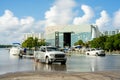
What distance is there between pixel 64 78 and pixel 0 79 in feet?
10.2

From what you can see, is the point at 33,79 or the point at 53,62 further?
the point at 53,62

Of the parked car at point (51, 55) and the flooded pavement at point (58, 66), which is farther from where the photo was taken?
the parked car at point (51, 55)

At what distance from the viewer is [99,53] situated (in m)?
71.1

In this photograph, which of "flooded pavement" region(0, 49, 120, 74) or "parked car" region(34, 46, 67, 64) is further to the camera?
"parked car" region(34, 46, 67, 64)

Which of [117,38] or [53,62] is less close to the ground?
[117,38]

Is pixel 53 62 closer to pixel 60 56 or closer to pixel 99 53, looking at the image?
pixel 60 56

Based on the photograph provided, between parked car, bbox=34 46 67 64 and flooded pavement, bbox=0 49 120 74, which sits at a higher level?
parked car, bbox=34 46 67 64

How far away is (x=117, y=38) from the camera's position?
115 metres

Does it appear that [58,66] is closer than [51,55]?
Yes

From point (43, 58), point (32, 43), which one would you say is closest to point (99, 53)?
point (43, 58)

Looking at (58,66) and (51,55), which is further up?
(51,55)

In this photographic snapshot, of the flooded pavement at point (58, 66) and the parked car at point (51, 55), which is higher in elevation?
the parked car at point (51, 55)

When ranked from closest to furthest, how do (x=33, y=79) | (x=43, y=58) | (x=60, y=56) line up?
(x=33, y=79) → (x=60, y=56) → (x=43, y=58)

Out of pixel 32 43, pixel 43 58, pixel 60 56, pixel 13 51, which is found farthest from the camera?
pixel 32 43
